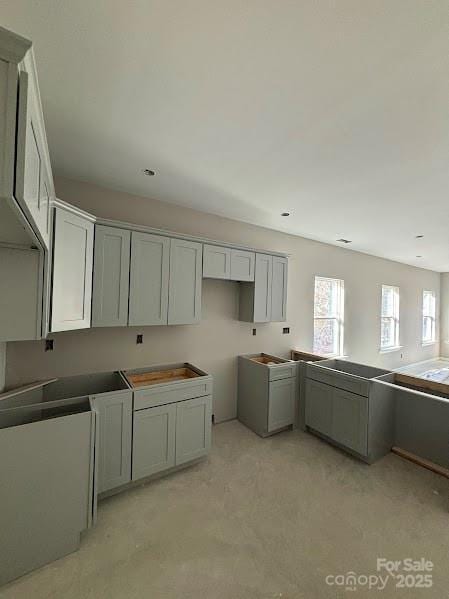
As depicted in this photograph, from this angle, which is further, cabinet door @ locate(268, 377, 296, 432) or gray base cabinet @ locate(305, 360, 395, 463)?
cabinet door @ locate(268, 377, 296, 432)

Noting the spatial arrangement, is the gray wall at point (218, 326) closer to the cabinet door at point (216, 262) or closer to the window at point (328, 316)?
the window at point (328, 316)

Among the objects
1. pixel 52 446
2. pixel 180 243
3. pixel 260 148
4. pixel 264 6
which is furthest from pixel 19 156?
pixel 180 243

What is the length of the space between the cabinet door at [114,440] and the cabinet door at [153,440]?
0.21 ft

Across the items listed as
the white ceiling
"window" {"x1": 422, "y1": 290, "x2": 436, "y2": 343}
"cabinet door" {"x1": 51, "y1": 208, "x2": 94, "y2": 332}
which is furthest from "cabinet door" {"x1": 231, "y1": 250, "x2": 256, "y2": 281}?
"window" {"x1": 422, "y1": 290, "x2": 436, "y2": 343}

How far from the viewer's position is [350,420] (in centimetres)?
266

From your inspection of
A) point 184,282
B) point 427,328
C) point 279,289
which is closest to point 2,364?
point 184,282

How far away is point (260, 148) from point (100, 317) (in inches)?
75.0

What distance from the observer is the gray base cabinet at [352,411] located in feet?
8.32

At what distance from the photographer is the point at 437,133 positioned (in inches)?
62.9

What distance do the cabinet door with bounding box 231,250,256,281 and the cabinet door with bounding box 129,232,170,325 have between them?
84cm

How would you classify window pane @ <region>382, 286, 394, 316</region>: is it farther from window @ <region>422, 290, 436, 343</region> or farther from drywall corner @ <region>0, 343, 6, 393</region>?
drywall corner @ <region>0, 343, 6, 393</region>

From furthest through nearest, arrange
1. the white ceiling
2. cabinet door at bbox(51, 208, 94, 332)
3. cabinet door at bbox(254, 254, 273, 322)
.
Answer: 1. cabinet door at bbox(254, 254, 273, 322)
2. cabinet door at bbox(51, 208, 94, 332)
3. the white ceiling

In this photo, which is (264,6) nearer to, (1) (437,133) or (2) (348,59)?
(2) (348,59)

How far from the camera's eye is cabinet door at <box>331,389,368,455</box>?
2.54 meters
